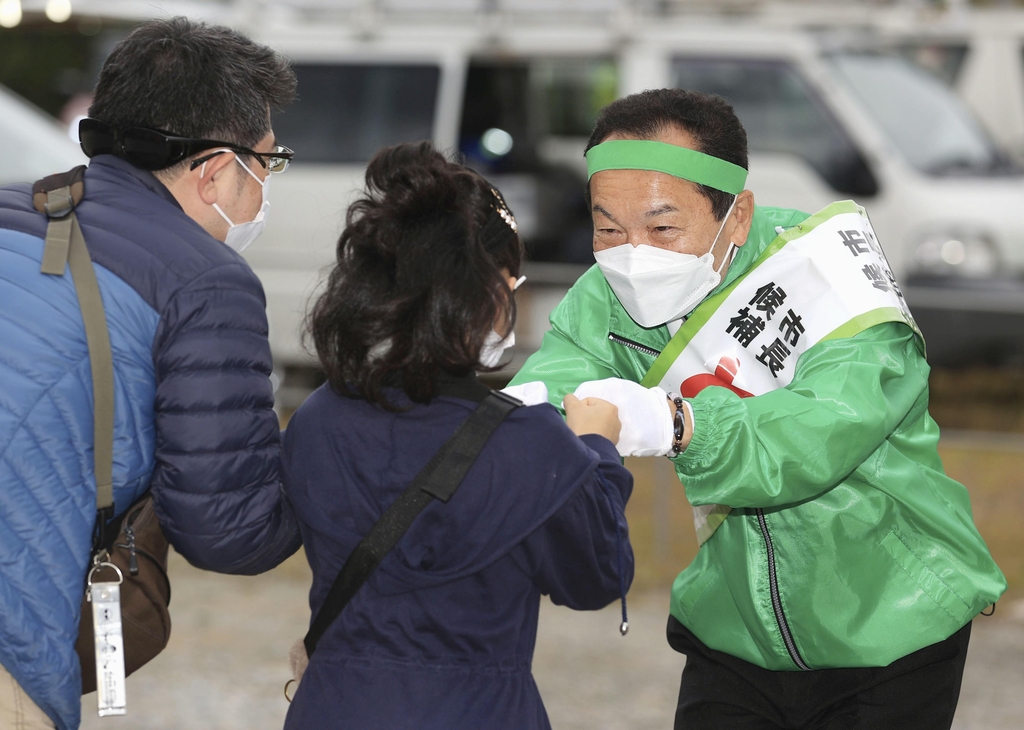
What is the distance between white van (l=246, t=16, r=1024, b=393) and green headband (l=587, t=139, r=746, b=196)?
5.06 metres

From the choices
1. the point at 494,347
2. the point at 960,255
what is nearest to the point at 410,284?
the point at 494,347

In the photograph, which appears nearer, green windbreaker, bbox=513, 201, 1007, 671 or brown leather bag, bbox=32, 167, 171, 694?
brown leather bag, bbox=32, 167, 171, 694

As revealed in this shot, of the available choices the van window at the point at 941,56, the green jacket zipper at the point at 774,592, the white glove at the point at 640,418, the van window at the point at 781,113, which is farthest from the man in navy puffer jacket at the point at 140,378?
the van window at the point at 941,56

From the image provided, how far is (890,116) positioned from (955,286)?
1.23m

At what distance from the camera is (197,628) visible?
5.52 metres

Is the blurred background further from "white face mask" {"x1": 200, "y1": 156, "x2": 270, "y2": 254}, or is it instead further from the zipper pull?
the zipper pull

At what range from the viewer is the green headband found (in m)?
2.31

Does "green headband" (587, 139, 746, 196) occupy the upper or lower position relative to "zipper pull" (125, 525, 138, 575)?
upper

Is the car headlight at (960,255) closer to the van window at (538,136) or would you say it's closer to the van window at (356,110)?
the van window at (538,136)

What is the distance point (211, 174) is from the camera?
7.31ft

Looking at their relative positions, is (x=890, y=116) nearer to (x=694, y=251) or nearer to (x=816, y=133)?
(x=816, y=133)

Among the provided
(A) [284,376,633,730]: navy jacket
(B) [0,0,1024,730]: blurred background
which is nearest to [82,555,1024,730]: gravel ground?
(B) [0,0,1024,730]: blurred background

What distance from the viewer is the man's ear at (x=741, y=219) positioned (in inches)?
95.4

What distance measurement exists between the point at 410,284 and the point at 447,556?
1.31 ft
